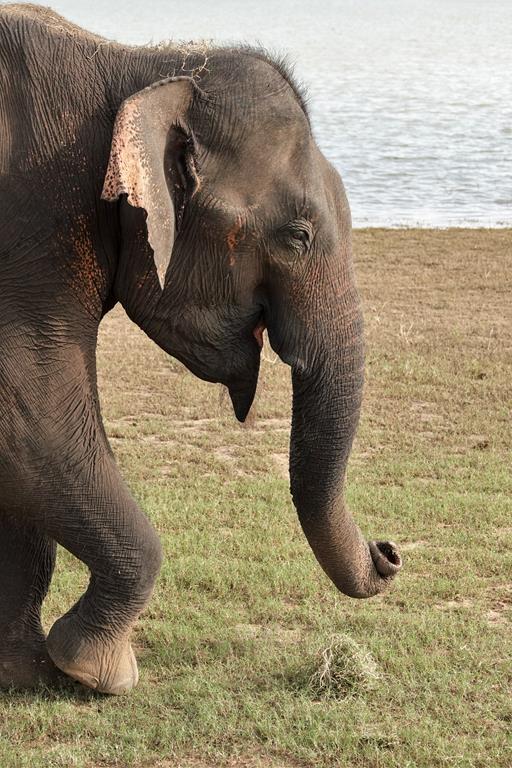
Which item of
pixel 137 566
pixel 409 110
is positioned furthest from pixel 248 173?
pixel 409 110

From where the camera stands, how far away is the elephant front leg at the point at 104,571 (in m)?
4.66

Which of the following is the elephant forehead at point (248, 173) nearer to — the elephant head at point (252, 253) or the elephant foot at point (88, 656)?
the elephant head at point (252, 253)

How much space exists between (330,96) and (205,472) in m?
29.0

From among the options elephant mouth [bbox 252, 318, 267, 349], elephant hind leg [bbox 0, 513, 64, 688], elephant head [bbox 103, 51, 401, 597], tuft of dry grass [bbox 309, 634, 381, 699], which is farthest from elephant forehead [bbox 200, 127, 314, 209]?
tuft of dry grass [bbox 309, 634, 381, 699]

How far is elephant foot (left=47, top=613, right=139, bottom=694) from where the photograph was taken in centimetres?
487

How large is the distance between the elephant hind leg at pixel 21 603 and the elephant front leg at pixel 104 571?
0.20 metres

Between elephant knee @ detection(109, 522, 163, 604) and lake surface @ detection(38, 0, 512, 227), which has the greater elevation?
elephant knee @ detection(109, 522, 163, 604)

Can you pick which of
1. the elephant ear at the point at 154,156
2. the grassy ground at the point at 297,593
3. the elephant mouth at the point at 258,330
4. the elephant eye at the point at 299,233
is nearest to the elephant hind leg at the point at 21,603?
the grassy ground at the point at 297,593

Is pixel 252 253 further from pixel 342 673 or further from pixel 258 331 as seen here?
pixel 342 673

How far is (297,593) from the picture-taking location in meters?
5.88

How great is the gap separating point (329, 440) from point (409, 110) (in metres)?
28.0

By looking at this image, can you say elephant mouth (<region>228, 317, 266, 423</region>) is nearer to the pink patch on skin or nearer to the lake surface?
the pink patch on skin

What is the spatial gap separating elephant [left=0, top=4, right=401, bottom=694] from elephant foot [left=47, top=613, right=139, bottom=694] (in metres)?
0.31

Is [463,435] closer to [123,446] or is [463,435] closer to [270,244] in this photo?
[123,446]
